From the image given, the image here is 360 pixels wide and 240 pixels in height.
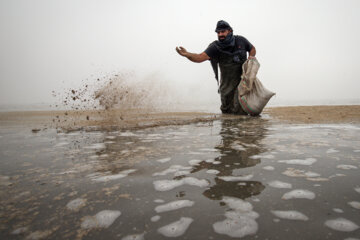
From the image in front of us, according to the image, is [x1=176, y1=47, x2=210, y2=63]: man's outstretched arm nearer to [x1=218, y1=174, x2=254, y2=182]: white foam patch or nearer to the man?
the man

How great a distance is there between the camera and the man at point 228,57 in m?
5.53

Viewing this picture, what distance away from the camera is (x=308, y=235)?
0.91m

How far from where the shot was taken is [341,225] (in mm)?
971

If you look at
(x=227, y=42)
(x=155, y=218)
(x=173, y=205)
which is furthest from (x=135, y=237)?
(x=227, y=42)

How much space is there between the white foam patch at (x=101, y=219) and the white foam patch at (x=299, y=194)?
0.90m

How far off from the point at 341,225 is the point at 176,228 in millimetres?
713

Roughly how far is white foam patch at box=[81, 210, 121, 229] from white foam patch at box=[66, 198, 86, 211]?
0.44 feet

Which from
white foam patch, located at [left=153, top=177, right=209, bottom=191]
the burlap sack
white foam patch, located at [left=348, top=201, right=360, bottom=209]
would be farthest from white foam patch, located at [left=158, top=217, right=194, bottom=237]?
the burlap sack

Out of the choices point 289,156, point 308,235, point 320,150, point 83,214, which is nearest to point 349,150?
point 320,150

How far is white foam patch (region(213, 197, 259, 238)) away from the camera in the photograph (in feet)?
3.14

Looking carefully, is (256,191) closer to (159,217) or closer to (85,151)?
(159,217)

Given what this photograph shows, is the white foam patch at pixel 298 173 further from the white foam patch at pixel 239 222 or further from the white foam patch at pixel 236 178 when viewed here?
the white foam patch at pixel 239 222

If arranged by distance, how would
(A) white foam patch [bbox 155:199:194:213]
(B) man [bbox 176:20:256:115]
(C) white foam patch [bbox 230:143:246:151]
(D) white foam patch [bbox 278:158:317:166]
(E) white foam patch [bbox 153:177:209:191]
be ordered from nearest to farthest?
(A) white foam patch [bbox 155:199:194:213]
(E) white foam patch [bbox 153:177:209:191]
(D) white foam patch [bbox 278:158:317:166]
(C) white foam patch [bbox 230:143:246:151]
(B) man [bbox 176:20:256:115]

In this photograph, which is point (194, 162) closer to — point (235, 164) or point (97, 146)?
point (235, 164)
